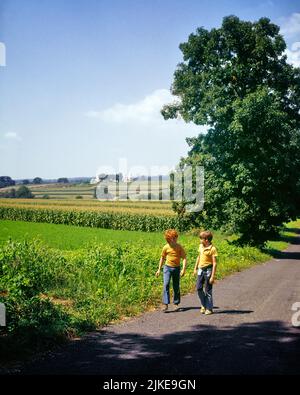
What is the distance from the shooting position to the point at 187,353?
6.51 metres

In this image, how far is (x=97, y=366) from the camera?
19.4 ft

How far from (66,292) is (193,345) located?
194 inches

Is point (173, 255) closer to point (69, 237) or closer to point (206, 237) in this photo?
point (206, 237)

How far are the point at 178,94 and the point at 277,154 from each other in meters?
9.92

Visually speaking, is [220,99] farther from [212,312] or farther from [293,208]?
[212,312]

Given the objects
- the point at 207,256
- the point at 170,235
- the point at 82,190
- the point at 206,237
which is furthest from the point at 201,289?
the point at 82,190

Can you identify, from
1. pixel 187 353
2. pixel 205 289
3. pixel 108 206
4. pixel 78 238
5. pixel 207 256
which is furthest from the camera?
pixel 108 206

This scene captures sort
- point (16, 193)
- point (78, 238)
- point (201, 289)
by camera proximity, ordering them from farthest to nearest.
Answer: point (16, 193)
point (78, 238)
point (201, 289)

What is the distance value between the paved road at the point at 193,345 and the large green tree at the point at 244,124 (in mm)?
14761

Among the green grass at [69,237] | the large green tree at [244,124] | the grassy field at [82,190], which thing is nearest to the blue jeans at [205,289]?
the green grass at [69,237]

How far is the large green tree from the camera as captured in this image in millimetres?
24500

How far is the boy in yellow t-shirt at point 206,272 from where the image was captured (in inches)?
368

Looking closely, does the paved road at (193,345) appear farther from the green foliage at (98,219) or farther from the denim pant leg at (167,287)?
the green foliage at (98,219)

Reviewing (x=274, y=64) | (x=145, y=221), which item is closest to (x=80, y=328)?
(x=274, y=64)
